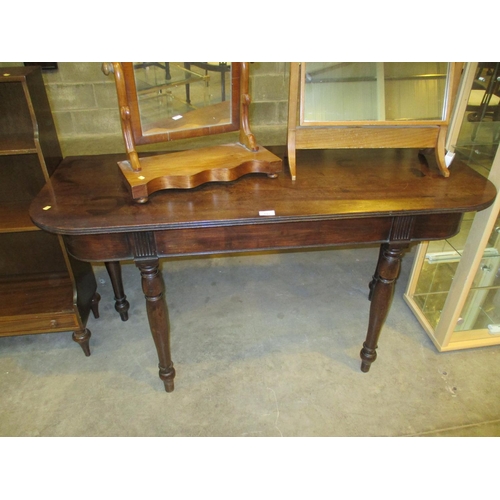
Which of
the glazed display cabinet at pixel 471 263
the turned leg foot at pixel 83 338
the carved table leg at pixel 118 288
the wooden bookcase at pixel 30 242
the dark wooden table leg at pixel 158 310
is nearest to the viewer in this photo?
the dark wooden table leg at pixel 158 310

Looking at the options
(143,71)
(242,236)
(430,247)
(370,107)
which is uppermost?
(143,71)

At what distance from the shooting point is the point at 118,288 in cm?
202

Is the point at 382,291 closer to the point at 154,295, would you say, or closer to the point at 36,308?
the point at 154,295

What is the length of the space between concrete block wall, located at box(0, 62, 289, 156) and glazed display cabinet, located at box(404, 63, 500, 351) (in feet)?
3.61

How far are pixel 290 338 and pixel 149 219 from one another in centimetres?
104

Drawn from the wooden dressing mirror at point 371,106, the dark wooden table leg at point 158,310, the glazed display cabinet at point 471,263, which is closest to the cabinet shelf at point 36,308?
the dark wooden table leg at point 158,310

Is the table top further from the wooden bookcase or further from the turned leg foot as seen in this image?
the turned leg foot

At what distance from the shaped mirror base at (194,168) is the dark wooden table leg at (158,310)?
241 mm

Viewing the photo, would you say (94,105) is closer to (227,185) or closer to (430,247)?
(227,185)

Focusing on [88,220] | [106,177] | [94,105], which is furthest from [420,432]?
[94,105]

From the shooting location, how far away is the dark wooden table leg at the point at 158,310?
4.62 ft

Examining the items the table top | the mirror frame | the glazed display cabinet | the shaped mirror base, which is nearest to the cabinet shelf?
the table top

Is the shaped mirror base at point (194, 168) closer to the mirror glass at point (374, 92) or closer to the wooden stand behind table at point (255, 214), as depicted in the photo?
the wooden stand behind table at point (255, 214)

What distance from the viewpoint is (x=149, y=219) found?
1272 mm
